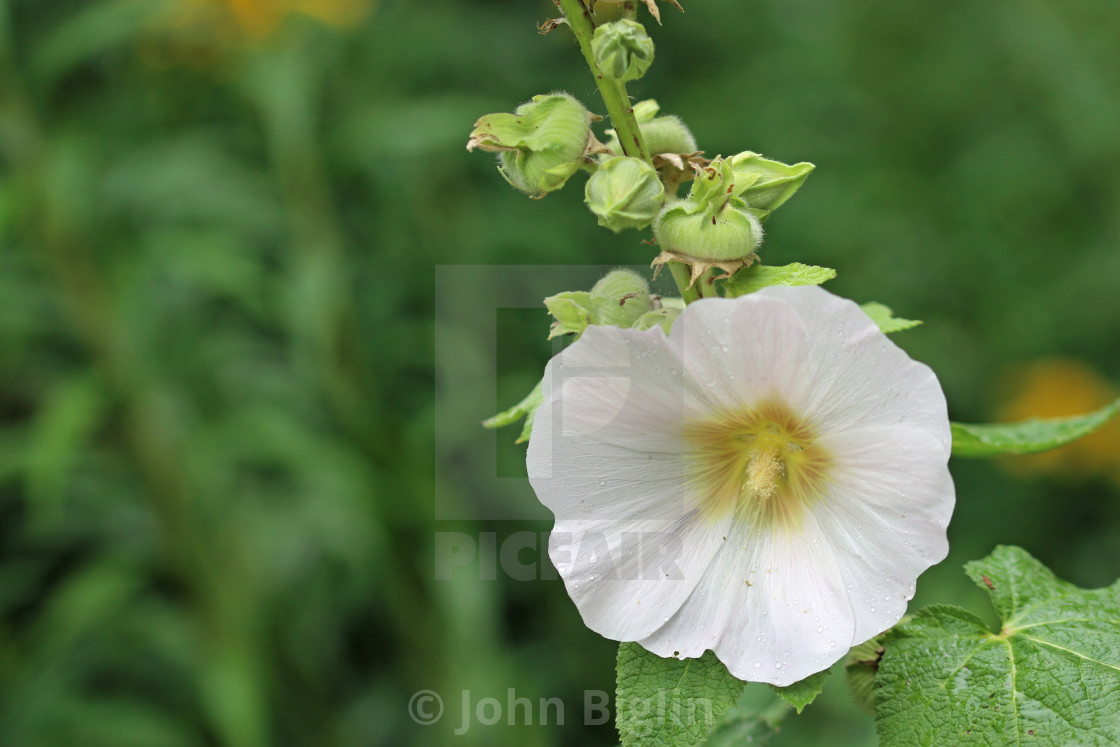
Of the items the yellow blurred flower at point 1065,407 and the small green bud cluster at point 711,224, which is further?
the yellow blurred flower at point 1065,407

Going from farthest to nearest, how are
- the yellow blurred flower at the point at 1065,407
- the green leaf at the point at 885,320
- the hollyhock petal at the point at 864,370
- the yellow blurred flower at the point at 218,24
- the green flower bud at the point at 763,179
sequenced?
the yellow blurred flower at the point at 1065,407 → the yellow blurred flower at the point at 218,24 → the green leaf at the point at 885,320 → the green flower bud at the point at 763,179 → the hollyhock petal at the point at 864,370

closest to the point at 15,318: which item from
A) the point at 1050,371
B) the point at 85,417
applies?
the point at 85,417

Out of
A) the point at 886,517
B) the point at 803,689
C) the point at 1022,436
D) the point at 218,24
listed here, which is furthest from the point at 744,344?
the point at 218,24

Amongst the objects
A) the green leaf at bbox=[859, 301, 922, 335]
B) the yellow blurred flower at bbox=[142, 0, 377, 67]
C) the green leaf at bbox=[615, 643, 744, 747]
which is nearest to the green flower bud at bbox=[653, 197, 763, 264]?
the green leaf at bbox=[859, 301, 922, 335]

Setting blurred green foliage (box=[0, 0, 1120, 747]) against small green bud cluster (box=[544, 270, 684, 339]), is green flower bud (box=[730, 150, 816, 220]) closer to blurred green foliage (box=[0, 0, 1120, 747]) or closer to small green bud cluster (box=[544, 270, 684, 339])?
small green bud cluster (box=[544, 270, 684, 339])

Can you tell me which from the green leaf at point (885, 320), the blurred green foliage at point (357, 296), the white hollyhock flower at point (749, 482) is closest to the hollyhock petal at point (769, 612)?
the white hollyhock flower at point (749, 482)

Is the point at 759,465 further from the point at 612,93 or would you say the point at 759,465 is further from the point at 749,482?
the point at 612,93

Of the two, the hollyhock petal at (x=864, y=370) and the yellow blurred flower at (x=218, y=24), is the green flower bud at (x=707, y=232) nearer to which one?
the hollyhock petal at (x=864, y=370)
